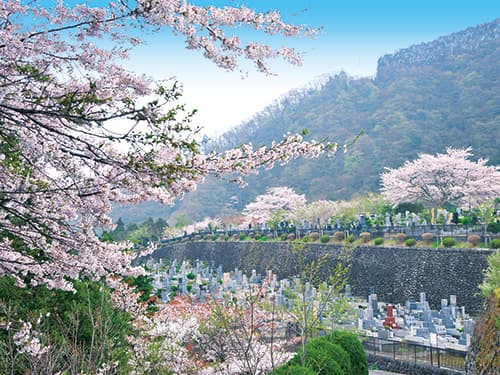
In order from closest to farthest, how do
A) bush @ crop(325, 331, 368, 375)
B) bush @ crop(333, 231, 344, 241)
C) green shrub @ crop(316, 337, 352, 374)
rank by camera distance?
green shrub @ crop(316, 337, 352, 374) < bush @ crop(325, 331, 368, 375) < bush @ crop(333, 231, 344, 241)

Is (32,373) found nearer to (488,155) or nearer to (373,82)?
(488,155)

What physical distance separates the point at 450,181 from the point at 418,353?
24.9 meters

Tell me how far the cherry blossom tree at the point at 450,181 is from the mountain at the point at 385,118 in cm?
1154

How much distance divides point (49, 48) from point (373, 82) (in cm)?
9908

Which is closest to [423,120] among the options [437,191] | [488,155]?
[488,155]

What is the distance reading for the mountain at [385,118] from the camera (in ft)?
206

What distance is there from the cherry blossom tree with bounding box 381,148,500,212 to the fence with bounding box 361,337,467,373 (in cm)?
2339

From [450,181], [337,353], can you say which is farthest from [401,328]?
[450,181]

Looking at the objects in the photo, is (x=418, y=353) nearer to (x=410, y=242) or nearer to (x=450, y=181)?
(x=410, y=242)

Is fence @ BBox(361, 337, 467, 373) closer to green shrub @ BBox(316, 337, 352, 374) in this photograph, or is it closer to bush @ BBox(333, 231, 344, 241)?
green shrub @ BBox(316, 337, 352, 374)

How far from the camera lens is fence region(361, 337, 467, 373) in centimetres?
1294

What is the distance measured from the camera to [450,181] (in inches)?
1416

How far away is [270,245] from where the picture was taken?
129 ft

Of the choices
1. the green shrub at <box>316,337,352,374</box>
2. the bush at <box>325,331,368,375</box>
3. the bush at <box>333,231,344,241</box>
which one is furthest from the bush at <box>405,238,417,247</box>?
the green shrub at <box>316,337,352,374</box>
